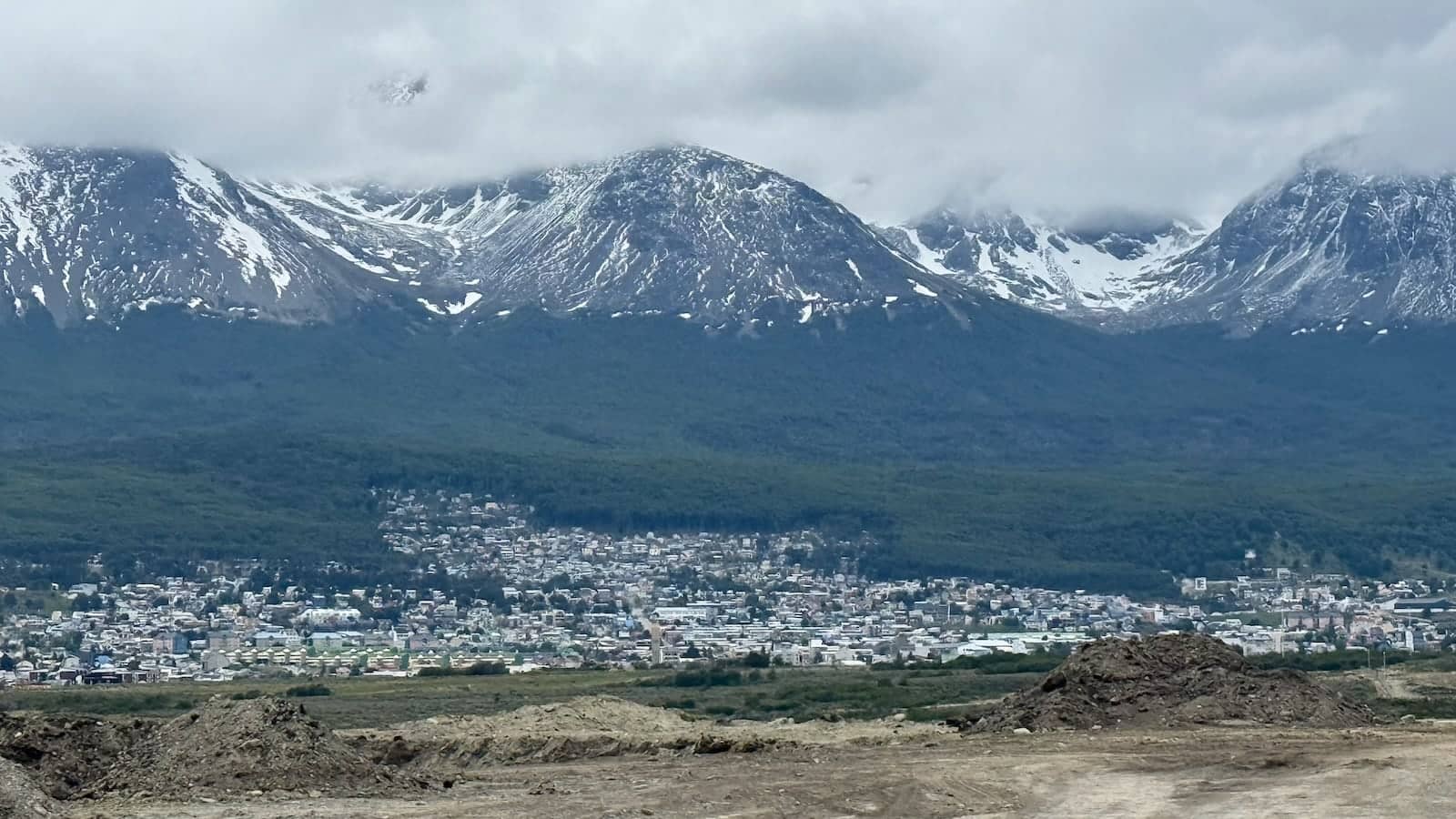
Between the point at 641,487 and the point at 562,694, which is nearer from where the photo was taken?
the point at 562,694

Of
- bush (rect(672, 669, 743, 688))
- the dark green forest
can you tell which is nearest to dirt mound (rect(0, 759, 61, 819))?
bush (rect(672, 669, 743, 688))

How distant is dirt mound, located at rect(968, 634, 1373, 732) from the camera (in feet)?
151

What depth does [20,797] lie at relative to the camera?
37031 millimetres

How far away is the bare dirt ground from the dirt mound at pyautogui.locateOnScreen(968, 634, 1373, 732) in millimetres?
1403

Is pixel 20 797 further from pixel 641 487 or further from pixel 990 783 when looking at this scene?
pixel 641 487

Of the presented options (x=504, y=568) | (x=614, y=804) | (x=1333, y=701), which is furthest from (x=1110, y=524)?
(x=614, y=804)

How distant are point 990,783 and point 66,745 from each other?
1369 cm

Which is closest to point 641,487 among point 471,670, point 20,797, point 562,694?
point 471,670

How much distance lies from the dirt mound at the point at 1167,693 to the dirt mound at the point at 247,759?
38.9 feet

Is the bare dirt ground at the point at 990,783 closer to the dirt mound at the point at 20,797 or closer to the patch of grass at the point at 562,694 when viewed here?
the dirt mound at the point at 20,797

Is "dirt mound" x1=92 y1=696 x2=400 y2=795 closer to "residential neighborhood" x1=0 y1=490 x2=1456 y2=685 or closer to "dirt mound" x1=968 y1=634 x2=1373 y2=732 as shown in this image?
"dirt mound" x1=968 y1=634 x2=1373 y2=732

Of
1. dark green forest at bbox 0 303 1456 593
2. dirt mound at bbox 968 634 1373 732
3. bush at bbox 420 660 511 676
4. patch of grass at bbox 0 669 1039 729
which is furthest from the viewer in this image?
dark green forest at bbox 0 303 1456 593

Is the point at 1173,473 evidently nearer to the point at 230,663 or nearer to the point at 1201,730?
the point at 230,663

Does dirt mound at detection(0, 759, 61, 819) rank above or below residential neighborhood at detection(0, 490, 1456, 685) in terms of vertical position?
below
